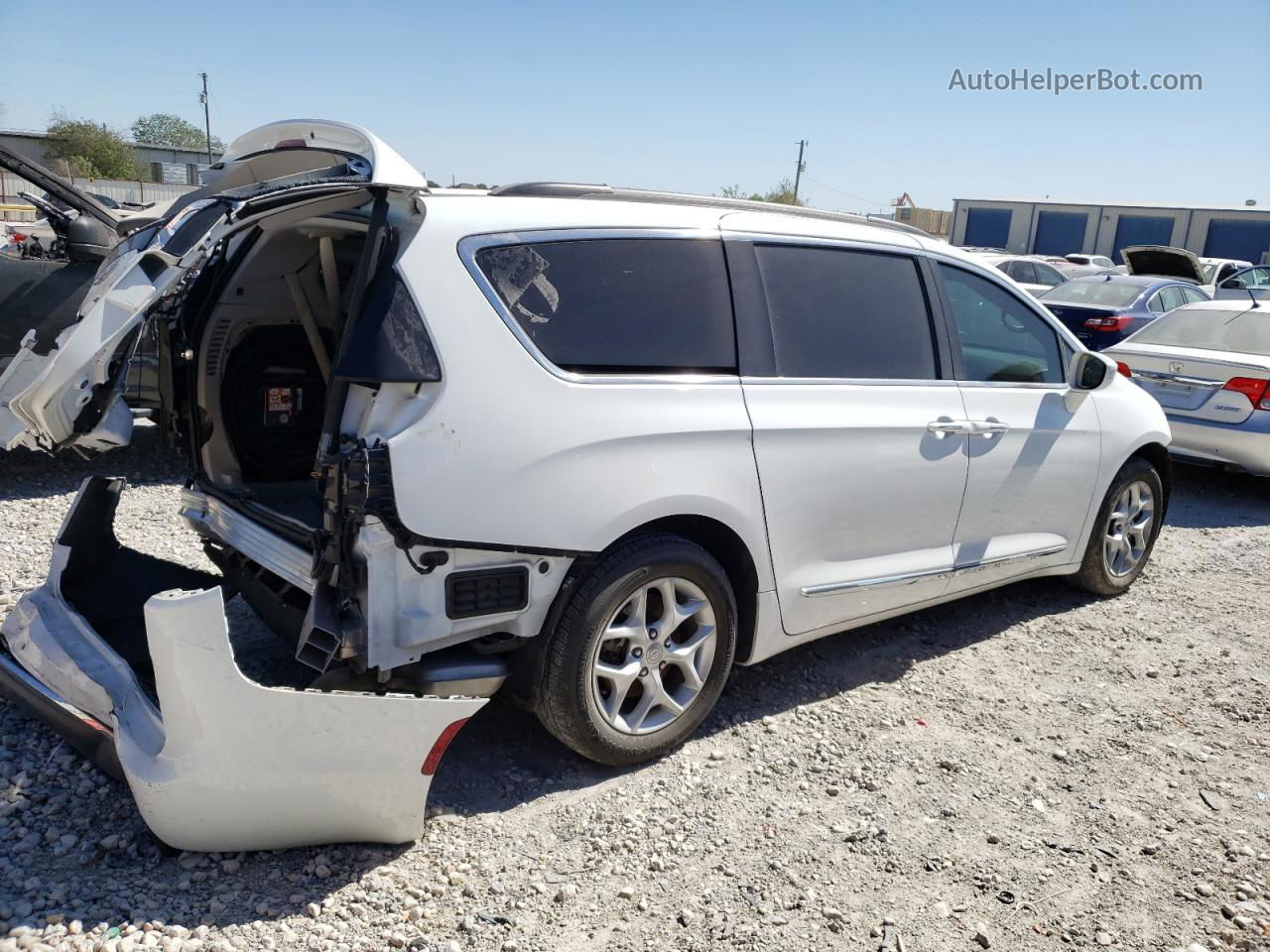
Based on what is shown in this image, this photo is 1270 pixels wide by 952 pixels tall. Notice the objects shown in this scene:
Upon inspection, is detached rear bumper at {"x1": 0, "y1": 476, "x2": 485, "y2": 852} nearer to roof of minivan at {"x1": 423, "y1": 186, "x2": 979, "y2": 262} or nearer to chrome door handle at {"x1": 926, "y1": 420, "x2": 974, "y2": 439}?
roof of minivan at {"x1": 423, "y1": 186, "x2": 979, "y2": 262}

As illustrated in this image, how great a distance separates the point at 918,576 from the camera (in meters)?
4.11

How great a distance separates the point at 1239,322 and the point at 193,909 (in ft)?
29.7

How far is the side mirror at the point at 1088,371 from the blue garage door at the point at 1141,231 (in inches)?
1796

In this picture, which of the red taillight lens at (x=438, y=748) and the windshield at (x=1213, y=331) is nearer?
the red taillight lens at (x=438, y=748)

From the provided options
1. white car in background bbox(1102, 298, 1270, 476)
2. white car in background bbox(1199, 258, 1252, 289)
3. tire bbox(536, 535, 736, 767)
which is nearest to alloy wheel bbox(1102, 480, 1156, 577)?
white car in background bbox(1102, 298, 1270, 476)

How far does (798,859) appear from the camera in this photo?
3.00 m

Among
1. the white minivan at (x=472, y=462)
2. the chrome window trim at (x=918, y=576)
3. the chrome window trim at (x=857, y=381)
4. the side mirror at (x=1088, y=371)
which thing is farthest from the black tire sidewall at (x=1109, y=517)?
the chrome window trim at (x=857, y=381)

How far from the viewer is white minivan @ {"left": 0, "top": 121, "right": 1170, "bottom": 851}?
8.80 ft

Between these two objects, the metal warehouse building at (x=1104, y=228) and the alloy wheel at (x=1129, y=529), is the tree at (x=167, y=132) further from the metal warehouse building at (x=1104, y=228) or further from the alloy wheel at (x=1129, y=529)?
the alloy wheel at (x=1129, y=529)

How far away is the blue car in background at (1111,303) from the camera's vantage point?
38.3 feet

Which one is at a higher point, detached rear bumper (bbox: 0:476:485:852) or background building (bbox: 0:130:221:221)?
background building (bbox: 0:130:221:221)

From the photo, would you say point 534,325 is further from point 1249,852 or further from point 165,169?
point 165,169

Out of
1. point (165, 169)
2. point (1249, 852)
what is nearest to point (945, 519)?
point (1249, 852)

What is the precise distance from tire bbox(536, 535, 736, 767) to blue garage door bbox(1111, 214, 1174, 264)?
47.9 m
